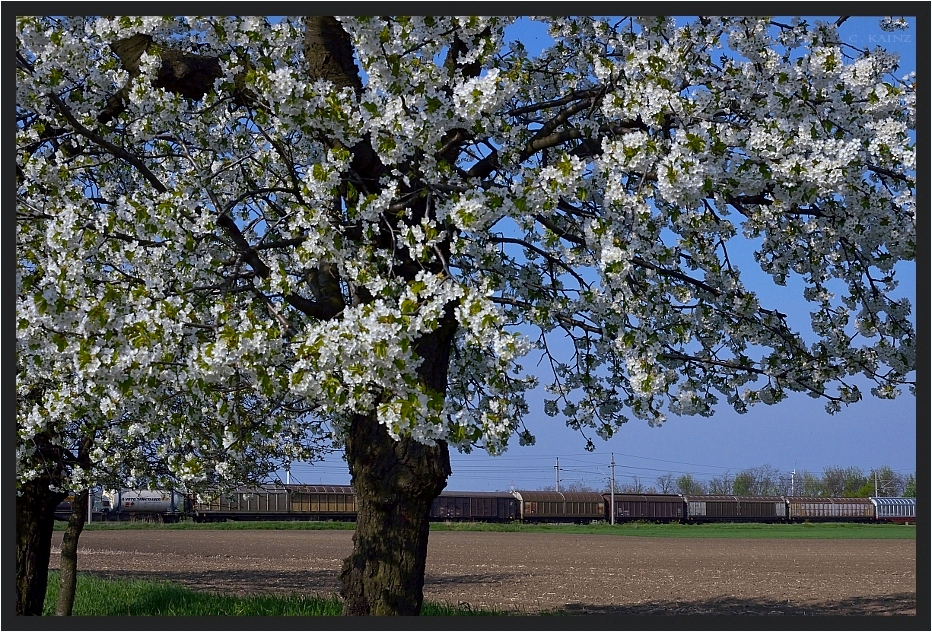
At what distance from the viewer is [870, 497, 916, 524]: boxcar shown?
89.0 metres

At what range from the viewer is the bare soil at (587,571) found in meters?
20.4

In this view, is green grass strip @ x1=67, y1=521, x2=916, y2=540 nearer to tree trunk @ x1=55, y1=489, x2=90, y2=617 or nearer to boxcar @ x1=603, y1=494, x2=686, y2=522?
boxcar @ x1=603, y1=494, x2=686, y2=522

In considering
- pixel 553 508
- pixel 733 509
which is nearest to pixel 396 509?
pixel 553 508

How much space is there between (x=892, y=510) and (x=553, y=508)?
1371 inches

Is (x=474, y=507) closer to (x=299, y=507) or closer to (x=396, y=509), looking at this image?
(x=299, y=507)

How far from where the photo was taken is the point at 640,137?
6723 millimetres

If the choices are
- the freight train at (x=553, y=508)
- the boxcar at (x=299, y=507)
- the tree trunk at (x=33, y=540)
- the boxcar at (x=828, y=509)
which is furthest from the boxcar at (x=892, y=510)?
the tree trunk at (x=33, y=540)

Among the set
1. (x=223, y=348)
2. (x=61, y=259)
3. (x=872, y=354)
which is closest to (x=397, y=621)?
(x=223, y=348)


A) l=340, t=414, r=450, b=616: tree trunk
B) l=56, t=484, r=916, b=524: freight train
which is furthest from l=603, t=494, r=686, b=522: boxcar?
l=340, t=414, r=450, b=616: tree trunk

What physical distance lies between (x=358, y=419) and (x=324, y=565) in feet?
83.9

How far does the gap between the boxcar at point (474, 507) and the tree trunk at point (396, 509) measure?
64884 millimetres

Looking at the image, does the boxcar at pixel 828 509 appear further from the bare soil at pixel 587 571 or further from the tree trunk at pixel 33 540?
the tree trunk at pixel 33 540

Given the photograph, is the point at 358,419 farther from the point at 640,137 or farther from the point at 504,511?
the point at 504,511

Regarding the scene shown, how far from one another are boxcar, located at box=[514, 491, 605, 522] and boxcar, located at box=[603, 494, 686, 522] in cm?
107
